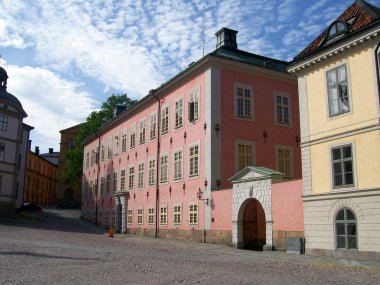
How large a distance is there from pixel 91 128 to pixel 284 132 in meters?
32.4

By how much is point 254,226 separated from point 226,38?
44.0 ft

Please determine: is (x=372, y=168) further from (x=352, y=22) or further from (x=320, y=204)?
(x=352, y=22)

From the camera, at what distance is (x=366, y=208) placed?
1566cm

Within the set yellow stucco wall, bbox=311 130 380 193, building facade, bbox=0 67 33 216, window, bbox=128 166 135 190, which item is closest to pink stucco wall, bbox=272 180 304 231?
yellow stucco wall, bbox=311 130 380 193

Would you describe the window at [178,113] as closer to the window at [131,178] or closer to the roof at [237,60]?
the roof at [237,60]

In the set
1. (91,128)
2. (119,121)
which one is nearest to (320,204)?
(119,121)

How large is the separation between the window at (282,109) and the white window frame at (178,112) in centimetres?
584

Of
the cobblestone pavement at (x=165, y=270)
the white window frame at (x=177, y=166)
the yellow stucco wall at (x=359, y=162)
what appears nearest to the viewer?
the cobblestone pavement at (x=165, y=270)

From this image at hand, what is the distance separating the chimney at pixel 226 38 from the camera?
3034 cm

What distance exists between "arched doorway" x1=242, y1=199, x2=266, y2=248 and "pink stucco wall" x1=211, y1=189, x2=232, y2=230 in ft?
2.78

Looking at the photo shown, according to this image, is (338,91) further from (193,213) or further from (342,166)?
(193,213)

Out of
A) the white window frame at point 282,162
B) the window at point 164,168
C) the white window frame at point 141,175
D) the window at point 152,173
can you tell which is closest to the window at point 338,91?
the white window frame at point 282,162

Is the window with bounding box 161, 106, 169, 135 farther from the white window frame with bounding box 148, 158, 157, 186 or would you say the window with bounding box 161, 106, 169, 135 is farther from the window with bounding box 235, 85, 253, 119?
the window with bounding box 235, 85, 253, 119

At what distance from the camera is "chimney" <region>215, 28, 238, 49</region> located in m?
30.3
